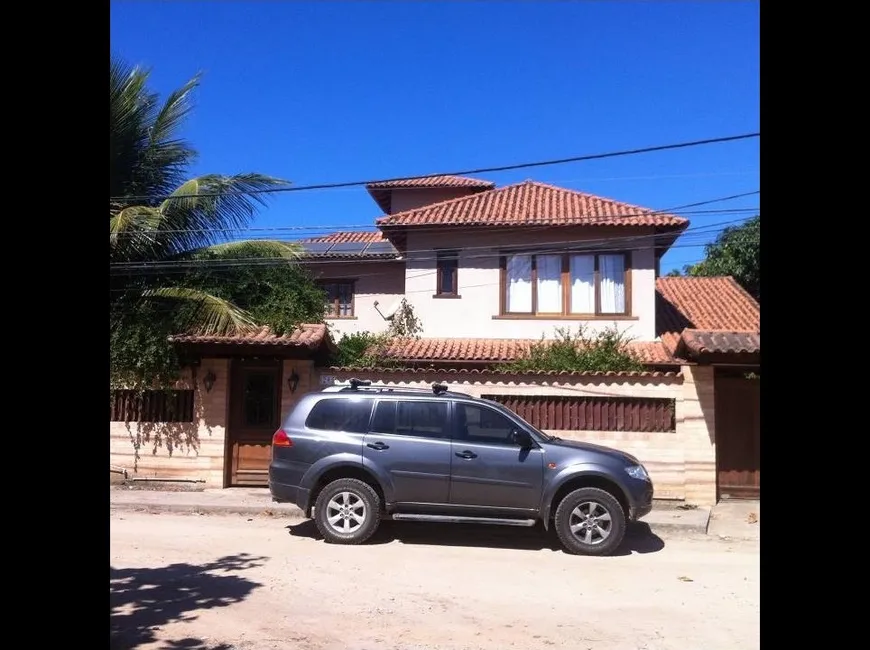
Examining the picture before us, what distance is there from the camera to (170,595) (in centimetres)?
640

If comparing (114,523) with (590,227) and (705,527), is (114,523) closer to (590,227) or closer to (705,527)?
(705,527)

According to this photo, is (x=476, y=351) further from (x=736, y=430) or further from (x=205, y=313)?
(x=205, y=313)

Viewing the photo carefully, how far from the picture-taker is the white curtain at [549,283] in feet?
53.2

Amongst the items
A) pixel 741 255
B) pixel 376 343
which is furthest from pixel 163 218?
pixel 741 255

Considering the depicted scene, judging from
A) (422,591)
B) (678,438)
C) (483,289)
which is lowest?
(422,591)

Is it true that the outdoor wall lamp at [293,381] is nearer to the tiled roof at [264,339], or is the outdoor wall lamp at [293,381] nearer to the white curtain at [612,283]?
the tiled roof at [264,339]

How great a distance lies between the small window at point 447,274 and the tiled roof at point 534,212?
2.62ft

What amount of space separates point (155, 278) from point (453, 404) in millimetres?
7604

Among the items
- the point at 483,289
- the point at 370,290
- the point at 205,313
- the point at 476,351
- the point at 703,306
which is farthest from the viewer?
the point at 370,290

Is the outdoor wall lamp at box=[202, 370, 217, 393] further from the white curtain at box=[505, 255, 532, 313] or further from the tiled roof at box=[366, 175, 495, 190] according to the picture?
the tiled roof at box=[366, 175, 495, 190]

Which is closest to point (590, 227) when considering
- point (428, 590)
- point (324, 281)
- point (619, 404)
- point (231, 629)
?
point (619, 404)

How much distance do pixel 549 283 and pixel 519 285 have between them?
2.22 ft

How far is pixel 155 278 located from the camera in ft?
45.4

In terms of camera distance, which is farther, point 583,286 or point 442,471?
point 583,286
